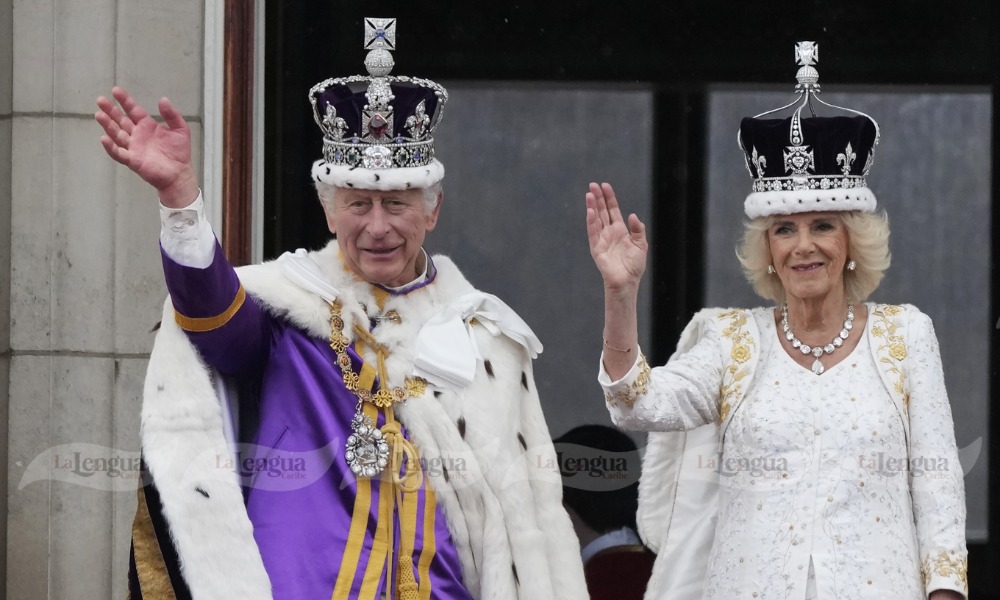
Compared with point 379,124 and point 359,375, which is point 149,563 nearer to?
point 359,375

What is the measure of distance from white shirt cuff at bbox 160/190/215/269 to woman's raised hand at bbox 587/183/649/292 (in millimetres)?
884

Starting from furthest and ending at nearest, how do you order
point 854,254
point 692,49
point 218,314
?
point 692,49, point 854,254, point 218,314

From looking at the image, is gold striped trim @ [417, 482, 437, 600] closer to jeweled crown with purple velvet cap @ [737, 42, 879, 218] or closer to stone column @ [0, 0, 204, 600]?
jeweled crown with purple velvet cap @ [737, 42, 879, 218]

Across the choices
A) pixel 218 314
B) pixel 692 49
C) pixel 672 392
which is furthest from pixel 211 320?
pixel 692 49

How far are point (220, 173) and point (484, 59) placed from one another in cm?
112

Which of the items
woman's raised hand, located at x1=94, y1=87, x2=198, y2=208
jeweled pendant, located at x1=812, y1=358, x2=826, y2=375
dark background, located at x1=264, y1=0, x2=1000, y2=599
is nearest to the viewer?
woman's raised hand, located at x1=94, y1=87, x2=198, y2=208

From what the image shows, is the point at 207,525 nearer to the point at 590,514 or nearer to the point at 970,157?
the point at 590,514

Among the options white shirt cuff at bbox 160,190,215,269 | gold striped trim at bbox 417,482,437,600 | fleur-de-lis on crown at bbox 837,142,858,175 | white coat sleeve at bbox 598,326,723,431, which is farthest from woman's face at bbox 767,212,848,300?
white shirt cuff at bbox 160,190,215,269

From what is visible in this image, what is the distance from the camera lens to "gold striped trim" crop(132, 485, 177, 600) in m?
3.46

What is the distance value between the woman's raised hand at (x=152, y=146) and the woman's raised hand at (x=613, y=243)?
916 millimetres

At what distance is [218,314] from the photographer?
11.2ft

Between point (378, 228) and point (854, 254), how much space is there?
1.22 meters

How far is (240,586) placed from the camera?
3.36 metres

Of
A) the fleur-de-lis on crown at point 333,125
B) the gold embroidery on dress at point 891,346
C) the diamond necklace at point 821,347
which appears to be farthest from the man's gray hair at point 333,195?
the gold embroidery on dress at point 891,346
